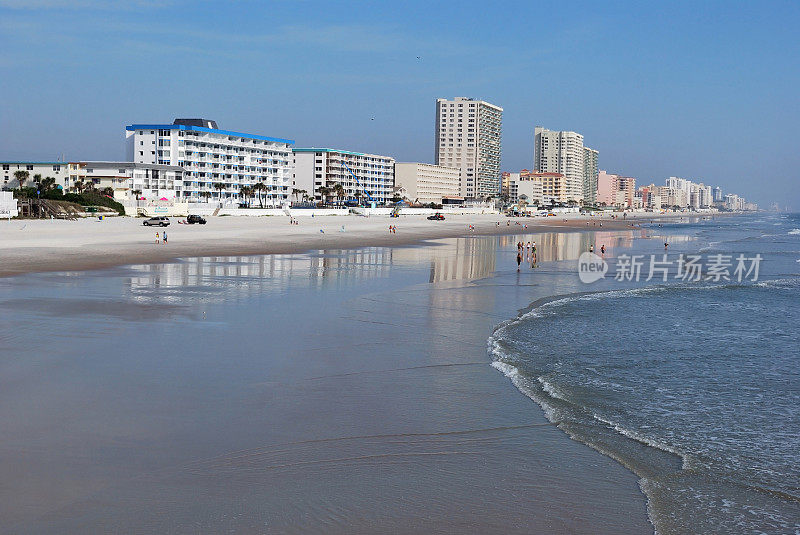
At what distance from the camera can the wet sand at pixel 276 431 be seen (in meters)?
6.48

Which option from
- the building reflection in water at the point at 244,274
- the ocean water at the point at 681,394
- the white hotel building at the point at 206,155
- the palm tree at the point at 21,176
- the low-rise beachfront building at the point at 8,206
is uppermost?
the white hotel building at the point at 206,155

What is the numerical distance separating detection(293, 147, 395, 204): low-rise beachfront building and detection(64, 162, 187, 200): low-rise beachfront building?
184ft

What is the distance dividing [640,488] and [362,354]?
22.4ft

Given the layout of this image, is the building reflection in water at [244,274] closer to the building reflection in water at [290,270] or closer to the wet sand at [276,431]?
the building reflection in water at [290,270]

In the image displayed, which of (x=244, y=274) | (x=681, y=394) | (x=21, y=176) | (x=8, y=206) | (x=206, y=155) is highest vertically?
(x=206, y=155)

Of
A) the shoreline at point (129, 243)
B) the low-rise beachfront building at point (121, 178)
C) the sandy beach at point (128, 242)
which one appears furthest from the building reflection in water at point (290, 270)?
the low-rise beachfront building at point (121, 178)

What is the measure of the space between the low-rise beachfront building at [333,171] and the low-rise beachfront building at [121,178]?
56119 millimetres

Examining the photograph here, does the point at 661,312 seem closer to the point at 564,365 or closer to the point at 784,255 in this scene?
the point at 564,365

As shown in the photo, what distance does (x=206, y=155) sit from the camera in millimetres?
115312

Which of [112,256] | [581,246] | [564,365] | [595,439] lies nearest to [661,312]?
[564,365]

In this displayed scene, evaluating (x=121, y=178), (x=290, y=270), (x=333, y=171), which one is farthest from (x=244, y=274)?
(x=333, y=171)

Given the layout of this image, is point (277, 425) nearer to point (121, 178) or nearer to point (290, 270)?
point (290, 270)

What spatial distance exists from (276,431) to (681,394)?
6506mm

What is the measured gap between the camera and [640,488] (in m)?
7.39
